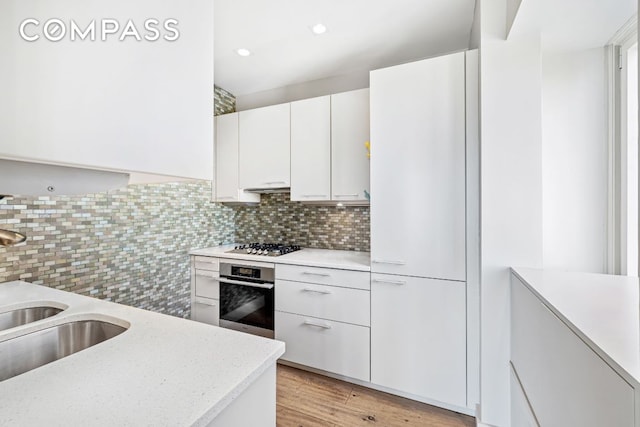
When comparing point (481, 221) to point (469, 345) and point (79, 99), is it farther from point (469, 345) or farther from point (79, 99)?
point (79, 99)

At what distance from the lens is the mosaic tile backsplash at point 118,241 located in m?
1.58

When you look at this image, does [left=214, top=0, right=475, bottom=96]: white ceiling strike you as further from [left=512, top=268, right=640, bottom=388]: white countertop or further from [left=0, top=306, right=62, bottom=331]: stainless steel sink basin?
[left=0, top=306, right=62, bottom=331]: stainless steel sink basin

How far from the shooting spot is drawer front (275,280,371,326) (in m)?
1.93

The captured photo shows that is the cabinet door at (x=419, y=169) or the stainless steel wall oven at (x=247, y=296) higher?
the cabinet door at (x=419, y=169)

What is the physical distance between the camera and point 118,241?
2029mm

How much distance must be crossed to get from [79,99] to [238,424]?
2.55ft

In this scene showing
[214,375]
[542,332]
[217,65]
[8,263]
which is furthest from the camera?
[217,65]

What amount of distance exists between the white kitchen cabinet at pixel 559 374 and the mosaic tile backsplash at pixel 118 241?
2499mm

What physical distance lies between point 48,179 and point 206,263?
205 cm

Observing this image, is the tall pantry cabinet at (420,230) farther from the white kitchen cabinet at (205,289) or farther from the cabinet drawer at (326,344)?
the white kitchen cabinet at (205,289)

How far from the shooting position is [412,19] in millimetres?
1836

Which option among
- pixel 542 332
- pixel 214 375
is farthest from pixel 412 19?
pixel 214 375

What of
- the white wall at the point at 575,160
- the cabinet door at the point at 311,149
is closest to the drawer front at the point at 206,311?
the cabinet door at the point at 311,149

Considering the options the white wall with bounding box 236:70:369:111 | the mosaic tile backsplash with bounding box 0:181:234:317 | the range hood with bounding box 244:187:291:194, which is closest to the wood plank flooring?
the mosaic tile backsplash with bounding box 0:181:234:317
